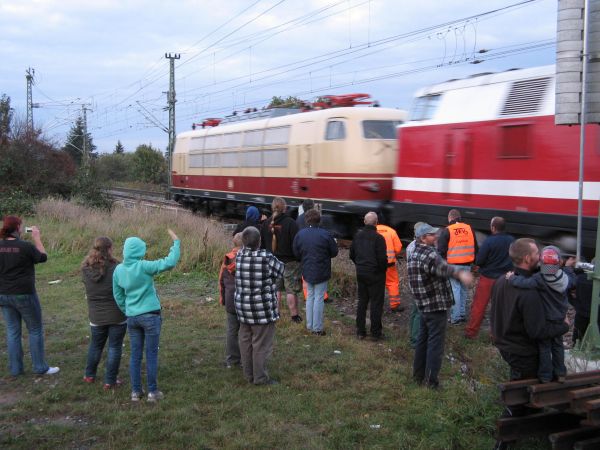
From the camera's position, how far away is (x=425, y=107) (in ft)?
A: 40.3

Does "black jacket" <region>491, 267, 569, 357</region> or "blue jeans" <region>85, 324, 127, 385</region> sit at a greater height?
"black jacket" <region>491, 267, 569, 357</region>

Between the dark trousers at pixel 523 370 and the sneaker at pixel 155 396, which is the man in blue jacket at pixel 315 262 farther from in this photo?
the dark trousers at pixel 523 370

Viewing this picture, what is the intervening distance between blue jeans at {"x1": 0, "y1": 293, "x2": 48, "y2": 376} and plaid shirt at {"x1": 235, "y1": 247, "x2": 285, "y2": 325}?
2.27 m

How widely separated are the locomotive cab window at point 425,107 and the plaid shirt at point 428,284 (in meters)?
6.61

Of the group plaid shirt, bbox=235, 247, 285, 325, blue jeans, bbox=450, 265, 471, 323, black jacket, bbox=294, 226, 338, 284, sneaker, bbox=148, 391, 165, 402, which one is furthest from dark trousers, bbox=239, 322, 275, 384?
blue jeans, bbox=450, 265, 471, 323

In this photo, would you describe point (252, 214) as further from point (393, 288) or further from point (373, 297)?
point (373, 297)

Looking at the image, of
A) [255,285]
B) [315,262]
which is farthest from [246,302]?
[315,262]

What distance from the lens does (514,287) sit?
4445mm

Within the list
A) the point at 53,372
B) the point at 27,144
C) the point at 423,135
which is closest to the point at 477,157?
the point at 423,135

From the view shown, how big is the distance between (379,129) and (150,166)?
46531 mm

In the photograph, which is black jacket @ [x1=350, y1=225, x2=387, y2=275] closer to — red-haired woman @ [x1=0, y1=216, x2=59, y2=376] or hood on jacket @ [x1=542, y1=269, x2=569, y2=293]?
hood on jacket @ [x1=542, y1=269, x2=569, y2=293]

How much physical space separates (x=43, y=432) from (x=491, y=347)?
5286 millimetres

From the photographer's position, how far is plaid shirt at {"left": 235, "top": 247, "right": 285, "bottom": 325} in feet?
→ 20.1

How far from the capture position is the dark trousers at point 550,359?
4.44 m
